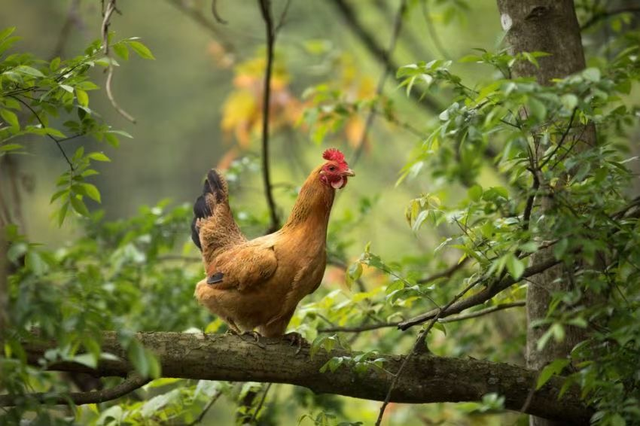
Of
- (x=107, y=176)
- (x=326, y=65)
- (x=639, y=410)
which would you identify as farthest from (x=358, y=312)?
(x=107, y=176)

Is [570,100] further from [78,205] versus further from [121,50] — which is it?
[78,205]

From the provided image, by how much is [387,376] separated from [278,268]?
30.2 inches

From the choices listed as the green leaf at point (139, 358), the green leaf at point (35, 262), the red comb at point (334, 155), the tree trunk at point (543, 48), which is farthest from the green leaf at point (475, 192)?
the green leaf at point (35, 262)

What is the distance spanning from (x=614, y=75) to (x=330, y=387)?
1.85m

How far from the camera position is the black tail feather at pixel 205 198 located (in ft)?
14.3

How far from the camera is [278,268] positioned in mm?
3674

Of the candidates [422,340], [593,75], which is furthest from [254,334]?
[593,75]

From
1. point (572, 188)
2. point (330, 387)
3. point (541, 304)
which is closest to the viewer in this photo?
point (572, 188)

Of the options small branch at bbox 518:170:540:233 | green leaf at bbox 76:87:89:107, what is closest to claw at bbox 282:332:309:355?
small branch at bbox 518:170:540:233

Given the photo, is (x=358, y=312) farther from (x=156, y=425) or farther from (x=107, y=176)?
(x=107, y=176)

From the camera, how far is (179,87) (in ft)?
40.0

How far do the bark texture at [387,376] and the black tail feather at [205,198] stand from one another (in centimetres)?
118

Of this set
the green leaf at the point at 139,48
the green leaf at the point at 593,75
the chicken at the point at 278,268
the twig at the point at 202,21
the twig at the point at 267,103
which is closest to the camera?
the green leaf at the point at 593,75

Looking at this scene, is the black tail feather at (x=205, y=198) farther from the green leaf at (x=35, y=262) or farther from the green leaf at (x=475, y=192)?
the green leaf at (x=35, y=262)
